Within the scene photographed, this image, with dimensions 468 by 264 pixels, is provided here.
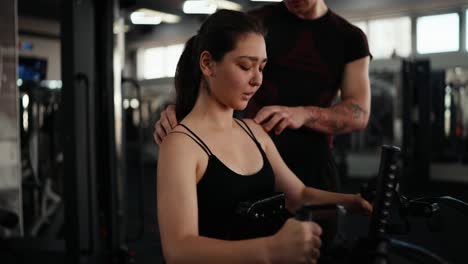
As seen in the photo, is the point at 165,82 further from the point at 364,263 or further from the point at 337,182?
the point at 364,263

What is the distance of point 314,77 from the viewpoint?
1.38 m

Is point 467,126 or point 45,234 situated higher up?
point 467,126

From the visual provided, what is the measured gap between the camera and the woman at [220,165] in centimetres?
77

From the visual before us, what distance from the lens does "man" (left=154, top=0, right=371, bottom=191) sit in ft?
4.42

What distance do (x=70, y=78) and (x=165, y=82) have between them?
Result: 23.2ft

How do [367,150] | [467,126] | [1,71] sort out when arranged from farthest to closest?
[367,150] < [467,126] < [1,71]

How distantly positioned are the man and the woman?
0.26 metres

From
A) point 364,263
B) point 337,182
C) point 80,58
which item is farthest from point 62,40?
point 364,263

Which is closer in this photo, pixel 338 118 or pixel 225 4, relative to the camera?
pixel 338 118

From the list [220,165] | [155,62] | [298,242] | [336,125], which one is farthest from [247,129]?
[155,62]

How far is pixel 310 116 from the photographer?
1.26 metres

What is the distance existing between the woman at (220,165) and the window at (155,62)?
31.8 feet

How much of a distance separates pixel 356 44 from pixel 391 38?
7.03m

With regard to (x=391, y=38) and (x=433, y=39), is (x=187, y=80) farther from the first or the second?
(x=433, y=39)
